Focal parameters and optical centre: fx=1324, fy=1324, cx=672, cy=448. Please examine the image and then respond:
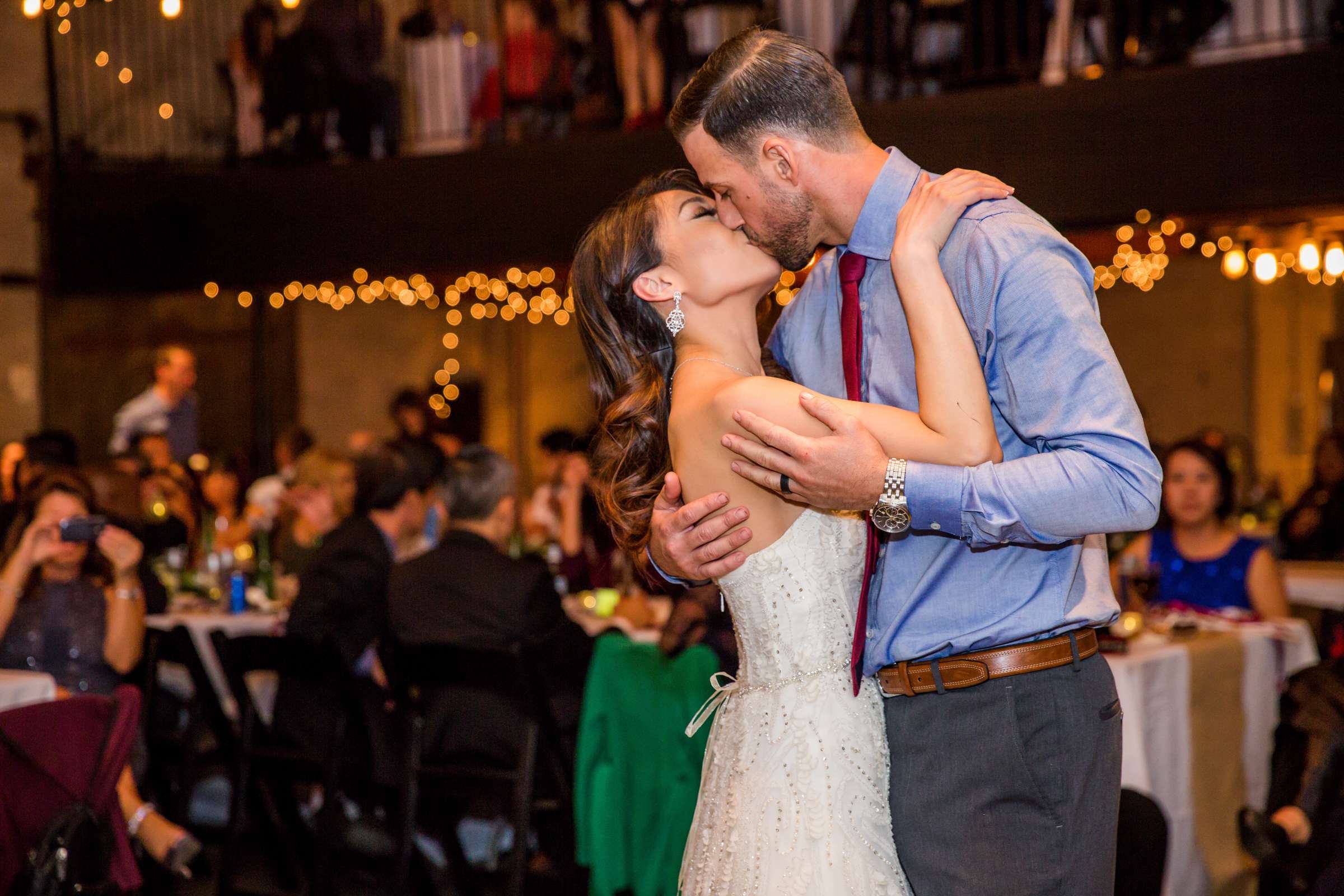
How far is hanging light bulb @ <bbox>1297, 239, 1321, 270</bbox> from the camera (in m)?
8.77

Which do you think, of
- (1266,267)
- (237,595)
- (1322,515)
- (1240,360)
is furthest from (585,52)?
(1240,360)

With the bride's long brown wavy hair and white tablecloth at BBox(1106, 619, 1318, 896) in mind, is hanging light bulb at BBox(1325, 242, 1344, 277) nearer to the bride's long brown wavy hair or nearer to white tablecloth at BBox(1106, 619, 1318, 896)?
white tablecloth at BBox(1106, 619, 1318, 896)

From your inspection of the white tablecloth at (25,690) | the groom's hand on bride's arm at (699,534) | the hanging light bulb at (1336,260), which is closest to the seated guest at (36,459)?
the white tablecloth at (25,690)

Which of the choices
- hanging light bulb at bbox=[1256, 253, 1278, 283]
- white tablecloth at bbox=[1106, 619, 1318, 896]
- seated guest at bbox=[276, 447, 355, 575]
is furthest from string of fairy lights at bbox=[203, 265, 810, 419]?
white tablecloth at bbox=[1106, 619, 1318, 896]

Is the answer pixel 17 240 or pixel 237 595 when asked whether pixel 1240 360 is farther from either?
Answer: pixel 17 240

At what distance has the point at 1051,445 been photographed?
1.65 m

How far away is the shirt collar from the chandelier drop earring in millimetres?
359

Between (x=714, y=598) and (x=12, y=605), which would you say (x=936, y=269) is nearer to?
(x=714, y=598)

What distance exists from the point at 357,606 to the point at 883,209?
10.0ft

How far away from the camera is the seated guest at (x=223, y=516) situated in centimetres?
660

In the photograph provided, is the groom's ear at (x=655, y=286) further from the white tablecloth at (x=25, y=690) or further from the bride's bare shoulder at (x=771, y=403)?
the white tablecloth at (x=25, y=690)

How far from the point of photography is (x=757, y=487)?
2002 mm

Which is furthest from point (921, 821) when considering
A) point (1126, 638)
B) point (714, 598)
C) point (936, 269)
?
point (1126, 638)

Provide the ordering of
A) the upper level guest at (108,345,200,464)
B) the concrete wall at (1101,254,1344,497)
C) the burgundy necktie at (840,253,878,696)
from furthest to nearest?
the concrete wall at (1101,254,1344,497), the upper level guest at (108,345,200,464), the burgundy necktie at (840,253,878,696)
